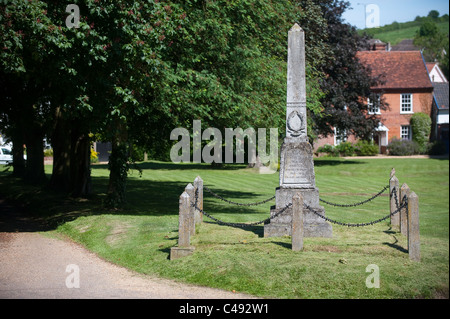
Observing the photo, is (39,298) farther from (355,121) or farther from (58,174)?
(355,121)

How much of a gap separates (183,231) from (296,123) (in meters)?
4.15

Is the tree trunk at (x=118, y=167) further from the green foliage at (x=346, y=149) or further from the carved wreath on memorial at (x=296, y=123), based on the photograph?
the green foliage at (x=346, y=149)

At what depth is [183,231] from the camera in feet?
37.5

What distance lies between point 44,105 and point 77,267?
12971mm

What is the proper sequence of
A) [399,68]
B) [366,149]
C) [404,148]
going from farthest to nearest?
[399,68] < [366,149] < [404,148]

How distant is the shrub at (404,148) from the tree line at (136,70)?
24749 millimetres

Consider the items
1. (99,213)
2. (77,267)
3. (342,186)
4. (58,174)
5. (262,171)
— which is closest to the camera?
(77,267)

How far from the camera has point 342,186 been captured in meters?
29.7

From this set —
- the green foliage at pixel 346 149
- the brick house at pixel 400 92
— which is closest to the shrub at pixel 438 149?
the brick house at pixel 400 92

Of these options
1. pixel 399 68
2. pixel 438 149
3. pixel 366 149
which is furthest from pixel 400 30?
pixel 438 149

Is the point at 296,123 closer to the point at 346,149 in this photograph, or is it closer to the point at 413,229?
the point at 413,229
